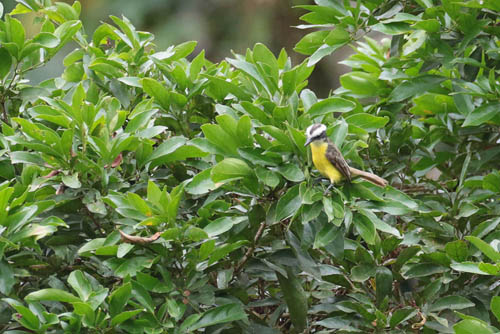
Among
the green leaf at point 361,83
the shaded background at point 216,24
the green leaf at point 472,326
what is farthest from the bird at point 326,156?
the shaded background at point 216,24

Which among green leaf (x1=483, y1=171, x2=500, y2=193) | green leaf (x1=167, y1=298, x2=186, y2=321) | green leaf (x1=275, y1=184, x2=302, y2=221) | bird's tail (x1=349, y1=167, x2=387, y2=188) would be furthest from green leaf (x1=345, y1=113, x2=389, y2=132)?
green leaf (x1=167, y1=298, x2=186, y2=321)

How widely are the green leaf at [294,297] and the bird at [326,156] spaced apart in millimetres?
349

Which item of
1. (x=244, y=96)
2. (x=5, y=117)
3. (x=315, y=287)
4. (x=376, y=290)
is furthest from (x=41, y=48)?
(x=376, y=290)

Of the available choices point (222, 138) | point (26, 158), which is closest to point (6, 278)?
point (26, 158)

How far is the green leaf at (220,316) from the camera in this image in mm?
1786

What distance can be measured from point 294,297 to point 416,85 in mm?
837

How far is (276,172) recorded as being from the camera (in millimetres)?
1796

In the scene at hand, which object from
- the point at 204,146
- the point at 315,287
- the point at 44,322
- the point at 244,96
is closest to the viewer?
the point at 44,322

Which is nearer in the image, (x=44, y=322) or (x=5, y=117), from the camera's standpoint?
(x=44, y=322)

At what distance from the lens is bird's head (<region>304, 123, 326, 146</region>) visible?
69.1 inches

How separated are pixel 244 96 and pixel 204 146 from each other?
294mm

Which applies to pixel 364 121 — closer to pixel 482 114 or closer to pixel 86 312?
pixel 482 114

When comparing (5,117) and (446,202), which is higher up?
(5,117)

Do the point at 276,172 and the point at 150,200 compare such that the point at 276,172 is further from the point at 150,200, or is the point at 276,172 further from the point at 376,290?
the point at 376,290
